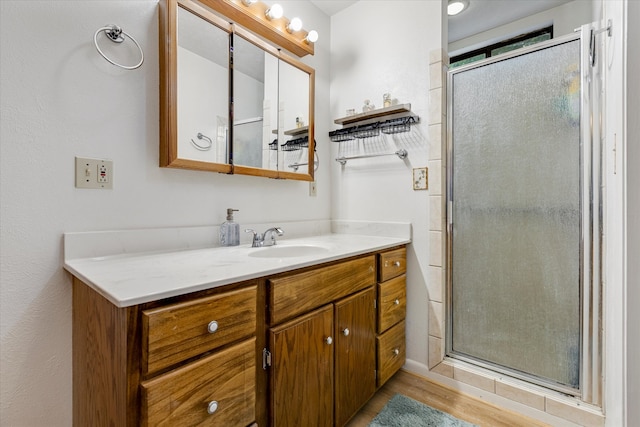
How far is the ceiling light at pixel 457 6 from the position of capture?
2.08m

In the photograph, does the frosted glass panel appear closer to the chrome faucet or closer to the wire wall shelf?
the wire wall shelf

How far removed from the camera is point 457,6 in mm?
2129

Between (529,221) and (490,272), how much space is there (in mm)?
319

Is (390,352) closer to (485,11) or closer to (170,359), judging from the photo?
(170,359)

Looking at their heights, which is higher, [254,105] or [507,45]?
[507,45]

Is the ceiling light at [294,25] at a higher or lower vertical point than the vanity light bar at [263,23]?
higher

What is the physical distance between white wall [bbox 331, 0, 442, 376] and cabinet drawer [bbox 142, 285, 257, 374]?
1146 mm

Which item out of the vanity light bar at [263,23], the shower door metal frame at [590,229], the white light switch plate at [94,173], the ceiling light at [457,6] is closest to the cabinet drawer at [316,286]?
the white light switch plate at [94,173]

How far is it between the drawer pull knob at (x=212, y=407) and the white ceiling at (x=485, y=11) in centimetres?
224

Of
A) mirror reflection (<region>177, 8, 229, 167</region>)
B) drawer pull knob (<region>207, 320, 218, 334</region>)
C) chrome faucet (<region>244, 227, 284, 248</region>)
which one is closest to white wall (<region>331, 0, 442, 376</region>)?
chrome faucet (<region>244, 227, 284, 248</region>)

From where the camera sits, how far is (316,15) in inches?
79.0

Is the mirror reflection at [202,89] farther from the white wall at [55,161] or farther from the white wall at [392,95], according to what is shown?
the white wall at [392,95]

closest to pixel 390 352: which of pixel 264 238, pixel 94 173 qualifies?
pixel 264 238

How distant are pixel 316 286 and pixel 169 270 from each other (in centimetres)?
50
